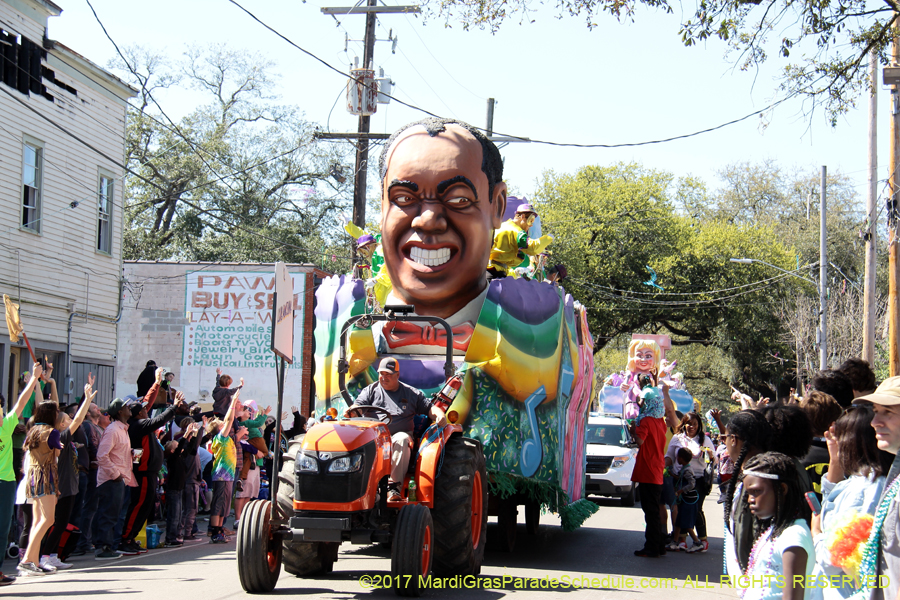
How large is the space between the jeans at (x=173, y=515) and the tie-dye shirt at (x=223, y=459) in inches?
21.3

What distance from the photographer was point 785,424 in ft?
17.9

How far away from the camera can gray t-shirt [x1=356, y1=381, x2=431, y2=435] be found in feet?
28.0

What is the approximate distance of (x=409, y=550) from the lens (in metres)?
7.33

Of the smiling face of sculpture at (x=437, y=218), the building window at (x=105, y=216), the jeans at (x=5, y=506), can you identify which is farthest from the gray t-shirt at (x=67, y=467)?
the building window at (x=105, y=216)

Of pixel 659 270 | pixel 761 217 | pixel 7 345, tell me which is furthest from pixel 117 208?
pixel 761 217

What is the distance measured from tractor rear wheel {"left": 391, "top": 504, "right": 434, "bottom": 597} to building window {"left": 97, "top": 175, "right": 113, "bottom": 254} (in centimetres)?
1514

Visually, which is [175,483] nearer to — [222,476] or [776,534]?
[222,476]

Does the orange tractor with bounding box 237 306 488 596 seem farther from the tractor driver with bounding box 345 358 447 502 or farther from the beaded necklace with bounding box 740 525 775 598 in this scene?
the beaded necklace with bounding box 740 525 775 598

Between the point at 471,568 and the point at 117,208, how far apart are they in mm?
15507

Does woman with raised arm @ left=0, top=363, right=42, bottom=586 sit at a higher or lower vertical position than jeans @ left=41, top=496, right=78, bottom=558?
higher

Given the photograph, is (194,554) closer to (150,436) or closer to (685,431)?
(150,436)

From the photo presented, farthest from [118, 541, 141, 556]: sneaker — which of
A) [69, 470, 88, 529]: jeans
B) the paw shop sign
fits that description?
the paw shop sign

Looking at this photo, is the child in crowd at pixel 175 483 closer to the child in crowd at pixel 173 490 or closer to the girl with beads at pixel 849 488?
the child in crowd at pixel 173 490

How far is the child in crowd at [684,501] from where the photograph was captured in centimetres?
1153
